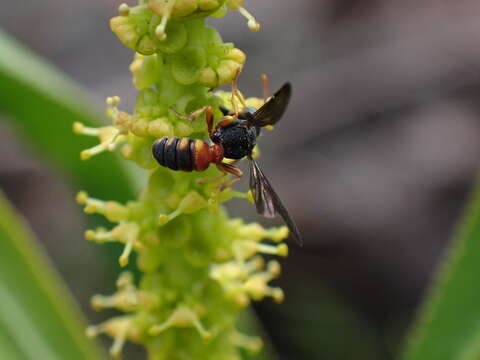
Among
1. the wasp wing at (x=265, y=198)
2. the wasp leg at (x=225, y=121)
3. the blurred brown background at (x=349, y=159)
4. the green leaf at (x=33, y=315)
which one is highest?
the wasp leg at (x=225, y=121)

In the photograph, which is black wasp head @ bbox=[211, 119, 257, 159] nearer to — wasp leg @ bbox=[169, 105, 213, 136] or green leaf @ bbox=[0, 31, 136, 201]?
wasp leg @ bbox=[169, 105, 213, 136]

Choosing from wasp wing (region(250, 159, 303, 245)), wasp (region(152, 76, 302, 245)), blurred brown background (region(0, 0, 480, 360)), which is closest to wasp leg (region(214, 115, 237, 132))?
wasp (region(152, 76, 302, 245))

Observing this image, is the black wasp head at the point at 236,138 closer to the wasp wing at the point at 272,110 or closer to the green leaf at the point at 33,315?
the wasp wing at the point at 272,110

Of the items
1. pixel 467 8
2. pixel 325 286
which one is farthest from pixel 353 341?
pixel 467 8

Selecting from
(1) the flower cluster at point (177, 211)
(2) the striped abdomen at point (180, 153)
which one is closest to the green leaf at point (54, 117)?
(1) the flower cluster at point (177, 211)

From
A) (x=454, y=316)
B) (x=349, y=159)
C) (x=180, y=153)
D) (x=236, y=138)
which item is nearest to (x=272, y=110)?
(x=236, y=138)
